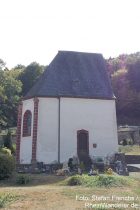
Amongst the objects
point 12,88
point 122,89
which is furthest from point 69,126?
point 122,89

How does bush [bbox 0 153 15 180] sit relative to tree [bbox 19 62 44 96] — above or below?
below

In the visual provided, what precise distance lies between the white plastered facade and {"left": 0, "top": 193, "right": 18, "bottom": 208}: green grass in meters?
14.4

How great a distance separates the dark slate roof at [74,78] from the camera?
31047mm

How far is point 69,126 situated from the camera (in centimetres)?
3045

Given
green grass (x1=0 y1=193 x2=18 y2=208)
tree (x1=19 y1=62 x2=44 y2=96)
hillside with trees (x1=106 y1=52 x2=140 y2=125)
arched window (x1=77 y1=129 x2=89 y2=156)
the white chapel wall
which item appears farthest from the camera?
tree (x1=19 y1=62 x2=44 y2=96)

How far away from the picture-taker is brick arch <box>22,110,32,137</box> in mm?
31256

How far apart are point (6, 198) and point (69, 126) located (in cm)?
1629

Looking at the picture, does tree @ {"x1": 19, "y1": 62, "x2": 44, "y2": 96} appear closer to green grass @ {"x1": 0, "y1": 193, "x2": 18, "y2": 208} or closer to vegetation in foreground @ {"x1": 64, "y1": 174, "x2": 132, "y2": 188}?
vegetation in foreground @ {"x1": 64, "y1": 174, "x2": 132, "y2": 188}

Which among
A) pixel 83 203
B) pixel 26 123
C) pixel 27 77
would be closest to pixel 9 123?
pixel 27 77

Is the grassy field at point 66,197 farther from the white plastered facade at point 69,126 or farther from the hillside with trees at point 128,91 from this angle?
the hillside with trees at point 128,91

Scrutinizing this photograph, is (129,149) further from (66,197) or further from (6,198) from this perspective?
(6,198)

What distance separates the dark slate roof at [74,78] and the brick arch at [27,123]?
141 centimetres

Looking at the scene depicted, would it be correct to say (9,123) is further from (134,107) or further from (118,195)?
(118,195)

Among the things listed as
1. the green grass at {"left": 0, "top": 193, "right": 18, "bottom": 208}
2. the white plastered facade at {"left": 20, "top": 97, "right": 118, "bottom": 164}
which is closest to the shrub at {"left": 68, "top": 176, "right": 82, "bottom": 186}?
the green grass at {"left": 0, "top": 193, "right": 18, "bottom": 208}
